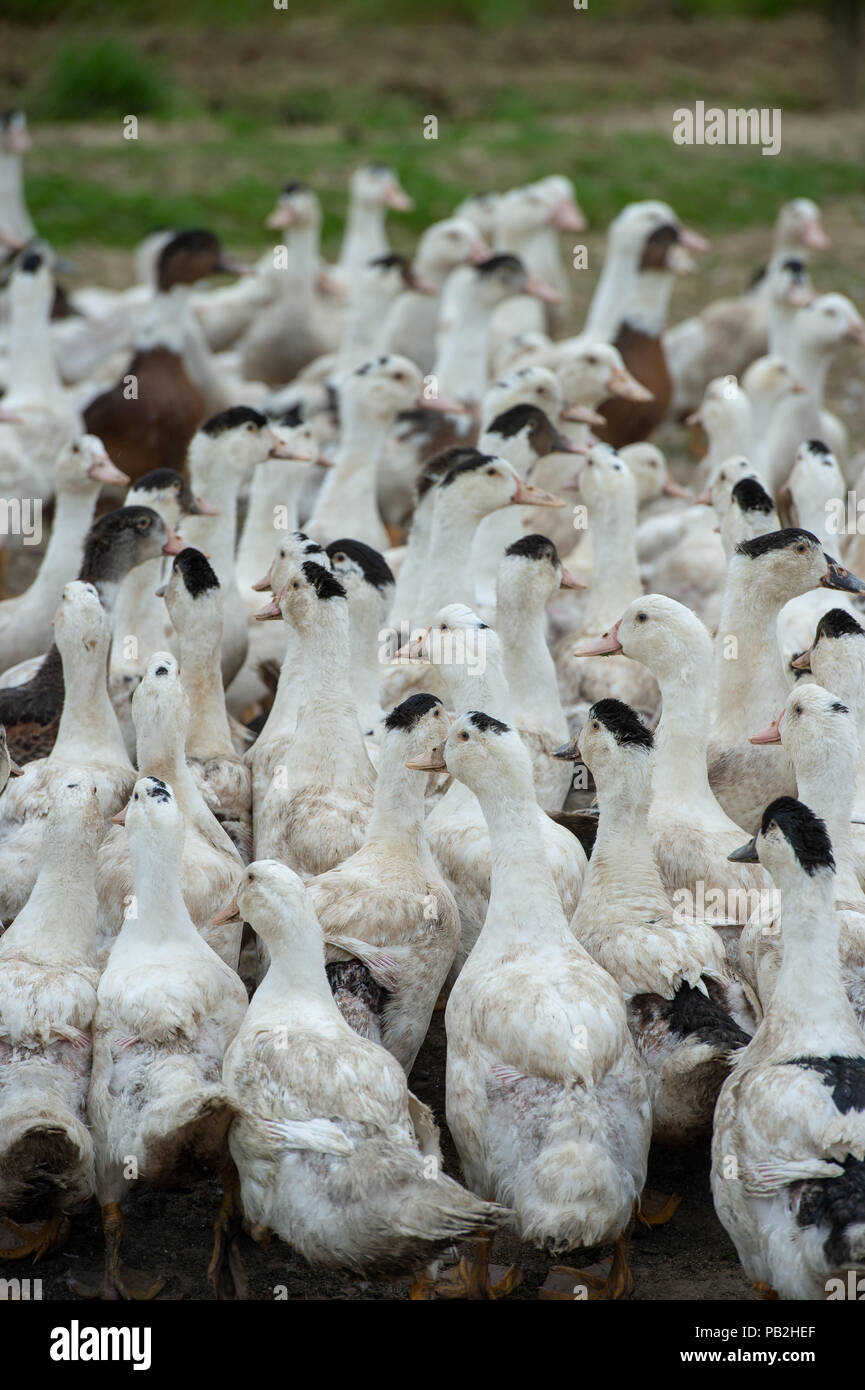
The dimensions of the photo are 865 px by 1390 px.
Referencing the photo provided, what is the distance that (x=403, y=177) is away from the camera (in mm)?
16828

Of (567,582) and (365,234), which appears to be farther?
(365,234)

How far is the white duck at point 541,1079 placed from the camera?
167 inches

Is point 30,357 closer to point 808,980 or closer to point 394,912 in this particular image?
point 394,912

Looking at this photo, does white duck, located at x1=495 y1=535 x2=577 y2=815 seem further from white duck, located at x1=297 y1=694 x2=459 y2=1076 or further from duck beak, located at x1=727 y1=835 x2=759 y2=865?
duck beak, located at x1=727 y1=835 x2=759 y2=865

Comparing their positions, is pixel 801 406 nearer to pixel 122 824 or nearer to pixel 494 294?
pixel 494 294

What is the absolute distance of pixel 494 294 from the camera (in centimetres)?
1016

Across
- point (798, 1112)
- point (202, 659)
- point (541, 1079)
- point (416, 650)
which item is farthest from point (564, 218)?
point (798, 1112)

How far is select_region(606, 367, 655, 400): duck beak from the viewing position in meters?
9.29

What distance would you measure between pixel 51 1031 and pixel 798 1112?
2100 millimetres

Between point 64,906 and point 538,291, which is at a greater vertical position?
point 538,291

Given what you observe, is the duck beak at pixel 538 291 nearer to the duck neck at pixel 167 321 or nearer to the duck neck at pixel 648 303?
the duck neck at pixel 648 303

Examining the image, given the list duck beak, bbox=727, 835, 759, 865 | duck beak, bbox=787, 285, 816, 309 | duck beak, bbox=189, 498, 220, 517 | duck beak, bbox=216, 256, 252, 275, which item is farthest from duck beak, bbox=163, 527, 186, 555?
duck beak, bbox=787, 285, 816, 309
